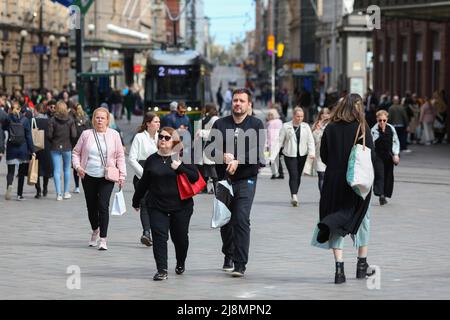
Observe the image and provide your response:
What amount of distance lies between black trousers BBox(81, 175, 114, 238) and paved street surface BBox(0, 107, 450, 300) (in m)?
0.38

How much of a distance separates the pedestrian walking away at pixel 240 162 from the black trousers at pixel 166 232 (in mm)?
490

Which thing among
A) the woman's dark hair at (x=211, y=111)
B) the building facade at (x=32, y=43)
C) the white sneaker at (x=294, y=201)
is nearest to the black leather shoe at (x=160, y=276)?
the white sneaker at (x=294, y=201)

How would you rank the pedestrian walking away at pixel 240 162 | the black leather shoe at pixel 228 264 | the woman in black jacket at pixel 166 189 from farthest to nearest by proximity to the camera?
the black leather shoe at pixel 228 264
the pedestrian walking away at pixel 240 162
the woman in black jacket at pixel 166 189

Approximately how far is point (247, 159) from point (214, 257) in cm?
184

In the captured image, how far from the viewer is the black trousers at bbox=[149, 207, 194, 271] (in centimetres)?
1199

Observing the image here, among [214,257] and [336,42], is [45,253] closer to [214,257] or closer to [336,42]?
[214,257]

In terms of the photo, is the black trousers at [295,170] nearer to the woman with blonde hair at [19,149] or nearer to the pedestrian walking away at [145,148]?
the woman with blonde hair at [19,149]

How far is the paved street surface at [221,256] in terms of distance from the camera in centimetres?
1130

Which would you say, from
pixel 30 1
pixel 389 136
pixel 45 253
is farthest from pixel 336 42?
pixel 45 253

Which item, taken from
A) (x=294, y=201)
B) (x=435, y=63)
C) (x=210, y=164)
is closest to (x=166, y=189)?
(x=294, y=201)

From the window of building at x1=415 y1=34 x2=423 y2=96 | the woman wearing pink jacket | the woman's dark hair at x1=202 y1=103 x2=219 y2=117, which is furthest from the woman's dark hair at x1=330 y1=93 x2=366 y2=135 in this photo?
the window of building at x1=415 y1=34 x2=423 y2=96

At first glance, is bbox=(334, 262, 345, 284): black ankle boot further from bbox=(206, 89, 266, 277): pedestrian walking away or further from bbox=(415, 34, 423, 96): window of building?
bbox=(415, 34, 423, 96): window of building

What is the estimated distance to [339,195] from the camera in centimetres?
1176
